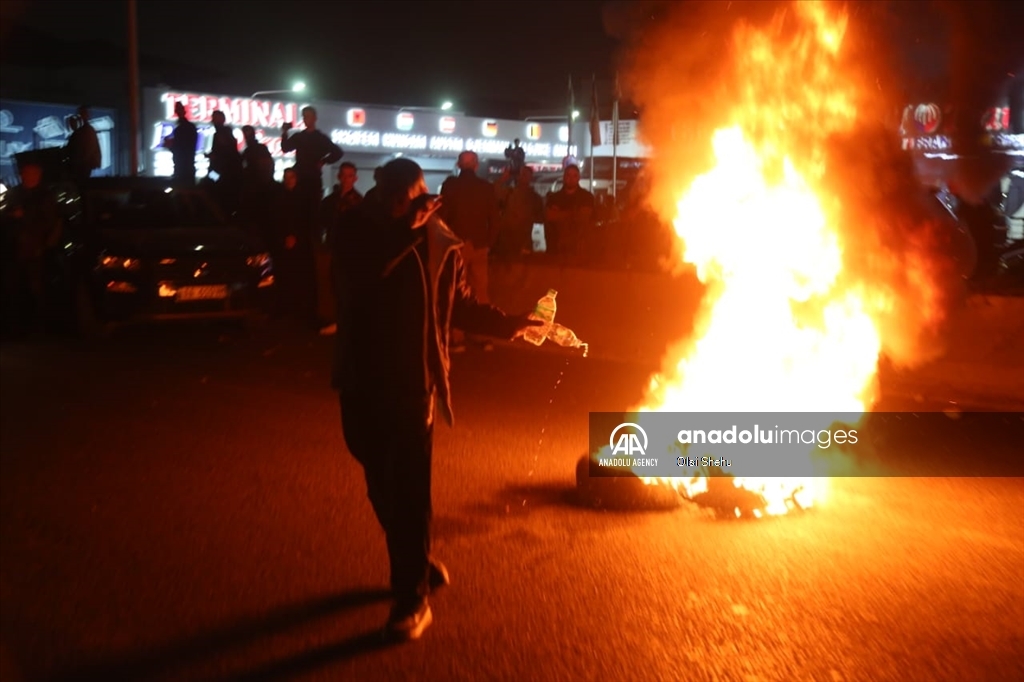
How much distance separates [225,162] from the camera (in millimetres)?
18344

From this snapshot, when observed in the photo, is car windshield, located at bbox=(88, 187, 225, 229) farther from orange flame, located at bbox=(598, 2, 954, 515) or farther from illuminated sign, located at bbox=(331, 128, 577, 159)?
illuminated sign, located at bbox=(331, 128, 577, 159)

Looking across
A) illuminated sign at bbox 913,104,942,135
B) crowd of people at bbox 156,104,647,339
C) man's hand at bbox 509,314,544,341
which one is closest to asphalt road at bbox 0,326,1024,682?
man's hand at bbox 509,314,544,341

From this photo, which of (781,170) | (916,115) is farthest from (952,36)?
(781,170)

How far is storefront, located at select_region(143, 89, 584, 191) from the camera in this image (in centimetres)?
3406

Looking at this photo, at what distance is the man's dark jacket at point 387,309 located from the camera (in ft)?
15.8

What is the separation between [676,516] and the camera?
21.2 feet

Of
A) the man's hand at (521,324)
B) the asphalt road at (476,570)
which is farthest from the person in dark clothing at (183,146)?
the man's hand at (521,324)

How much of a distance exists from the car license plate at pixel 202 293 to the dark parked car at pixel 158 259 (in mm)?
12

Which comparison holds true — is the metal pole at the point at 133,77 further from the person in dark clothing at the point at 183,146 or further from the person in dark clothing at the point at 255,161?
the person in dark clothing at the point at 255,161

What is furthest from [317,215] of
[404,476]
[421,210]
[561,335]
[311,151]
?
[404,476]

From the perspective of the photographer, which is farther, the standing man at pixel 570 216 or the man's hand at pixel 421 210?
the standing man at pixel 570 216

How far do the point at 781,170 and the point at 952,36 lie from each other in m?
3.58

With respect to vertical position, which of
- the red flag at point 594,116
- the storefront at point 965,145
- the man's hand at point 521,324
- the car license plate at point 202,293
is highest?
the red flag at point 594,116

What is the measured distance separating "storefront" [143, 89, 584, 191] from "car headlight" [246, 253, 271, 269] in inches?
678
